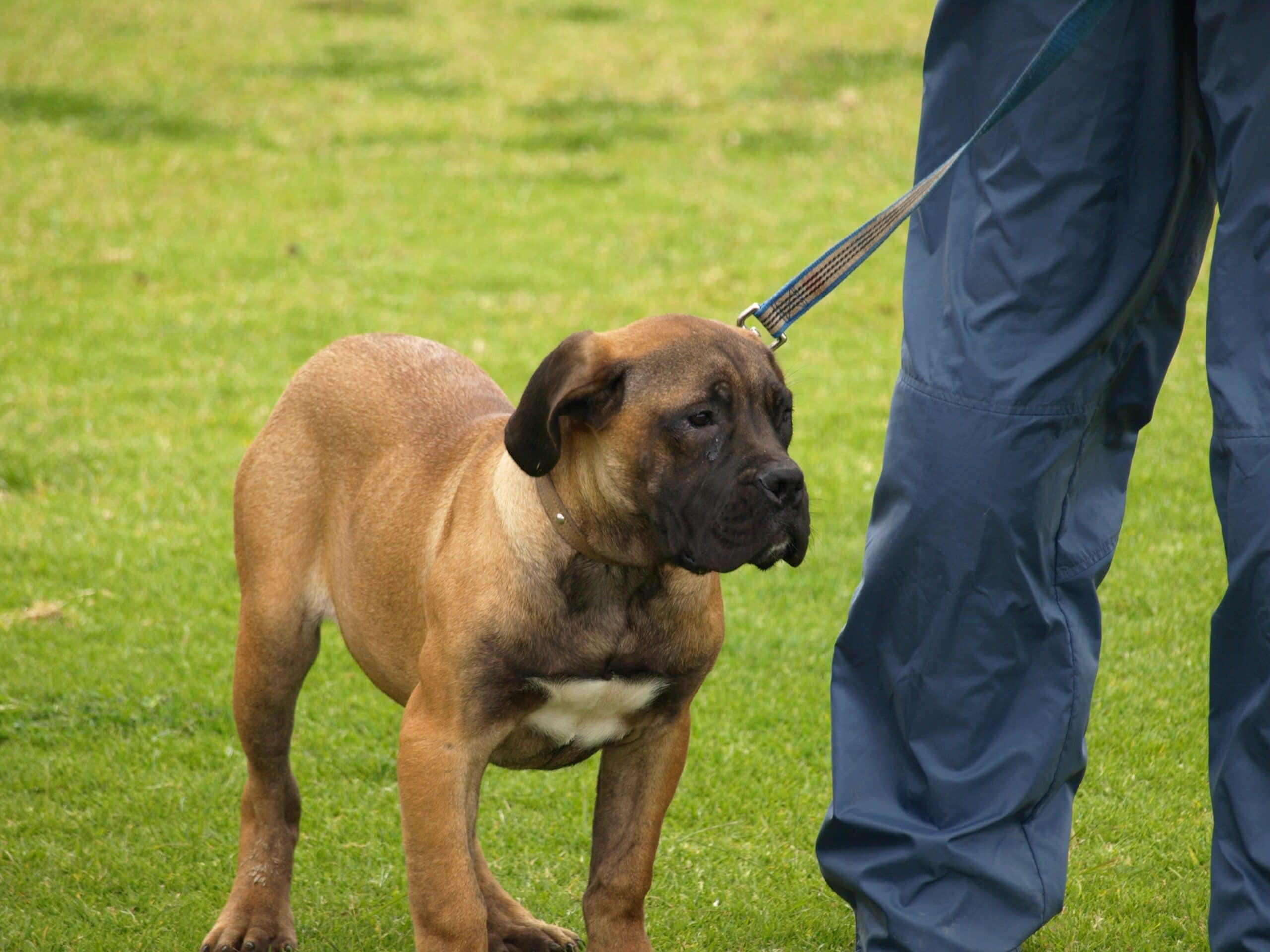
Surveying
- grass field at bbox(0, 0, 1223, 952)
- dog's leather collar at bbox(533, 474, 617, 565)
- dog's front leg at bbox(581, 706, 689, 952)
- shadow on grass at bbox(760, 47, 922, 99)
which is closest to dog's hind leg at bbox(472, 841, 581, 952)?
grass field at bbox(0, 0, 1223, 952)

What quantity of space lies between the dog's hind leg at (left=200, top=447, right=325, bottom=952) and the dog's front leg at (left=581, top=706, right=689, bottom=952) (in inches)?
34.8

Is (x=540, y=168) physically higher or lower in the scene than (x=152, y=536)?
higher

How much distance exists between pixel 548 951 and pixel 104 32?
46.7 feet

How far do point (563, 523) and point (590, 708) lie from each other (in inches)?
15.6

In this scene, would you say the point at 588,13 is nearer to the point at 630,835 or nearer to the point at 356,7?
the point at 356,7

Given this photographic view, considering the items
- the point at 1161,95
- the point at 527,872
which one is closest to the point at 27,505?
the point at 527,872

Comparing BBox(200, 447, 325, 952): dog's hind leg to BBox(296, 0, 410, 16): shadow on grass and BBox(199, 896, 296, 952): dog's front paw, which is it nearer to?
BBox(199, 896, 296, 952): dog's front paw

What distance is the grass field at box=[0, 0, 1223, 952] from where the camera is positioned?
12.9ft

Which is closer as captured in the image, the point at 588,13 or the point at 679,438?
the point at 679,438

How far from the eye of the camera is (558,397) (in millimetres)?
2877

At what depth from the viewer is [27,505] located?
643 centimetres

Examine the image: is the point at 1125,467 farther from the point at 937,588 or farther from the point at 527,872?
the point at 527,872

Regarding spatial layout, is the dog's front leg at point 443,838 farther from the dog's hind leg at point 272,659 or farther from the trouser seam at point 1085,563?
the trouser seam at point 1085,563

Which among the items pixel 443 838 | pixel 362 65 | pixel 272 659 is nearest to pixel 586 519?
pixel 443 838
